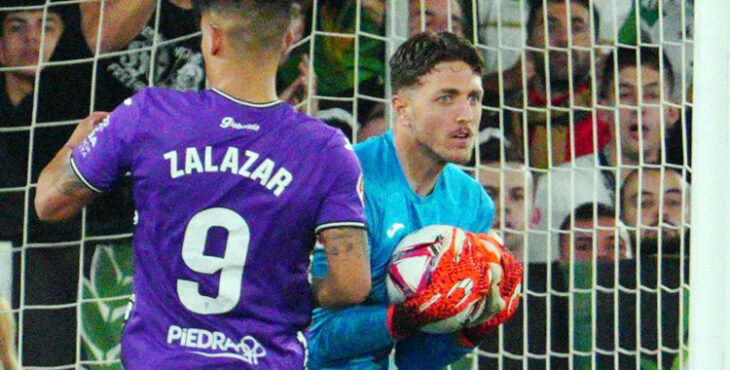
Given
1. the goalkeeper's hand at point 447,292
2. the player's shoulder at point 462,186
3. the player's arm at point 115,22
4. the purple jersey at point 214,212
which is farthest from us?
the player's arm at point 115,22

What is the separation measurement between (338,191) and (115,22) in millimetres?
1814

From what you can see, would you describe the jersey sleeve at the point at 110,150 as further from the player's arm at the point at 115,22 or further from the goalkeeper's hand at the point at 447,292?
the player's arm at the point at 115,22

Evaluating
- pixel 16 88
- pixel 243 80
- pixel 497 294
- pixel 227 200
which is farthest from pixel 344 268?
pixel 16 88

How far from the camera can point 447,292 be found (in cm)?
277

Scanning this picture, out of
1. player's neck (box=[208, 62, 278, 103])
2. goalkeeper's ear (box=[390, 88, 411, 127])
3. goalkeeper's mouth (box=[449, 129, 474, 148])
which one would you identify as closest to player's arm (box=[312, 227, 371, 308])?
player's neck (box=[208, 62, 278, 103])

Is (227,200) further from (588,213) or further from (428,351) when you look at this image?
(588,213)

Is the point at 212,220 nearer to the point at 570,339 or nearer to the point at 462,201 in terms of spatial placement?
the point at 462,201

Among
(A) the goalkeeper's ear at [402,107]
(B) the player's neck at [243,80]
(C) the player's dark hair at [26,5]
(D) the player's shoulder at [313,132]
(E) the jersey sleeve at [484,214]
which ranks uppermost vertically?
(C) the player's dark hair at [26,5]

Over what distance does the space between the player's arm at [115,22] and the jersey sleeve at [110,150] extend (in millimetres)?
1632

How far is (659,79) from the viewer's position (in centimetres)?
441

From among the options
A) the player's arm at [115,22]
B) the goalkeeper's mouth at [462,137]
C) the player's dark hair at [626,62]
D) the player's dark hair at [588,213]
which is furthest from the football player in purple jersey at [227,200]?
the player's dark hair at [626,62]

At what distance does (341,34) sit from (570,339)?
Result: 1340mm

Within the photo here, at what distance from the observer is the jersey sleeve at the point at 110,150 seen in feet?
6.95

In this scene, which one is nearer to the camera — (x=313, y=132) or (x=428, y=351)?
(x=313, y=132)
